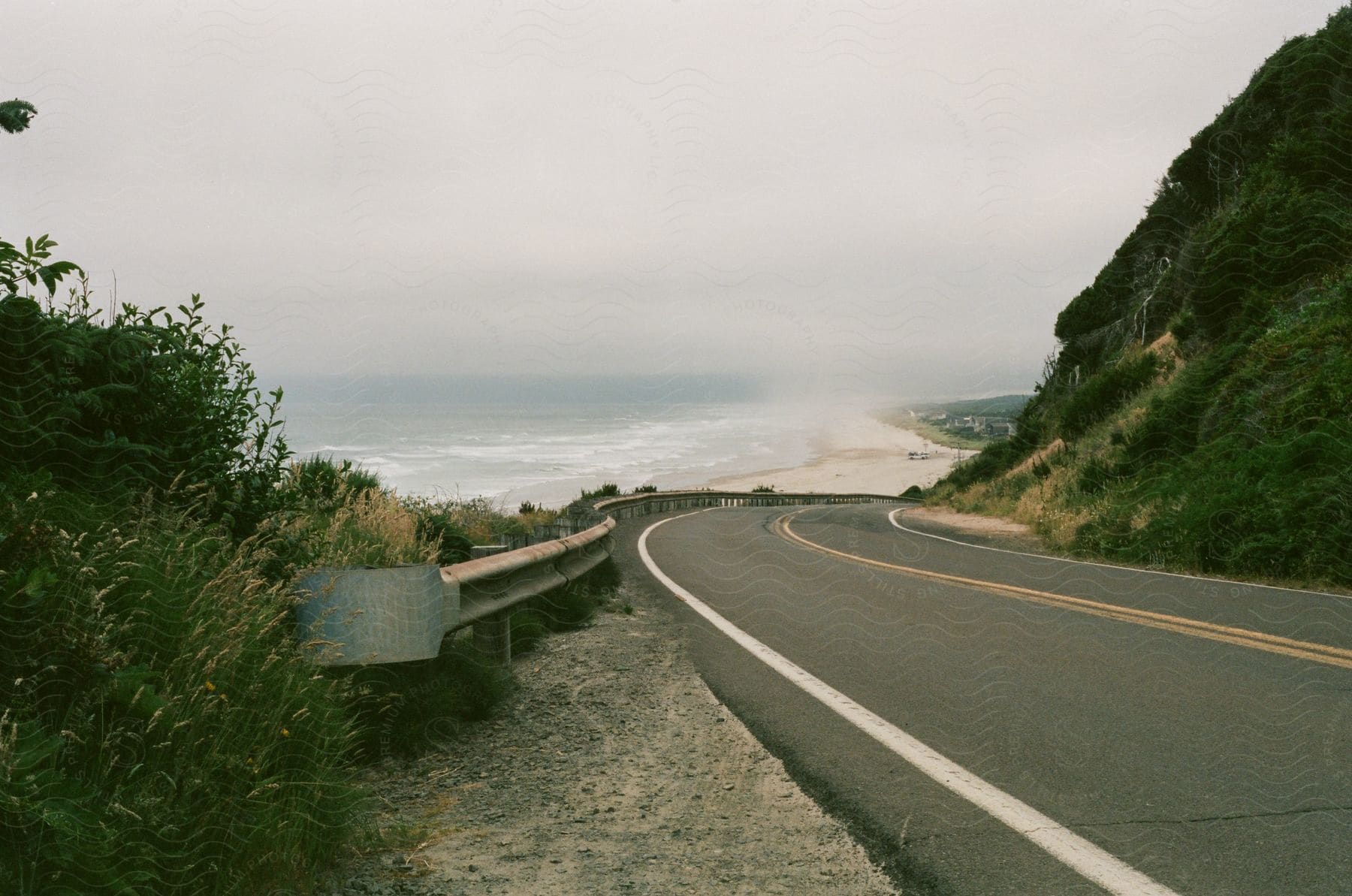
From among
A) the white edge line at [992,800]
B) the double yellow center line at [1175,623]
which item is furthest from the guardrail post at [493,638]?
the double yellow center line at [1175,623]

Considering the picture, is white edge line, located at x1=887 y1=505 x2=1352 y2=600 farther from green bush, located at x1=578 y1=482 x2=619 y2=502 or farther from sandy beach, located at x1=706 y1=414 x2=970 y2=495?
sandy beach, located at x1=706 y1=414 x2=970 y2=495

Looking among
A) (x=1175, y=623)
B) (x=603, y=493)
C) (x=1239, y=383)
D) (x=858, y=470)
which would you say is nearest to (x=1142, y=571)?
(x=1175, y=623)

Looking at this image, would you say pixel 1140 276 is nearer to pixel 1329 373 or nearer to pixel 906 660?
pixel 1329 373

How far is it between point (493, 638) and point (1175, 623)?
5884mm

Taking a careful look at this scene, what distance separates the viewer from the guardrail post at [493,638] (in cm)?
658

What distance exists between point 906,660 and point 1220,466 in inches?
432

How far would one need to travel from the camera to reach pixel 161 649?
3824mm

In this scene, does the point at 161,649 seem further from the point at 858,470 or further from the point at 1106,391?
the point at 858,470

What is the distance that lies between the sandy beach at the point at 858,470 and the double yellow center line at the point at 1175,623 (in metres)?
60.2

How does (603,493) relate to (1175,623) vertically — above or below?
above

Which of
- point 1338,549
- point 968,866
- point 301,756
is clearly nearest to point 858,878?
point 968,866

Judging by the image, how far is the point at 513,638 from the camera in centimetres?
810

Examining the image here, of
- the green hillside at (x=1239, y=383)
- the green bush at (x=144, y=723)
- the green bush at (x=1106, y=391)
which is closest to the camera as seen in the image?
the green bush at (x=144, y=723)

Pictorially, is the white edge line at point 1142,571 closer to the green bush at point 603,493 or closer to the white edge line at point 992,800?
the white edge line at point 992,800
